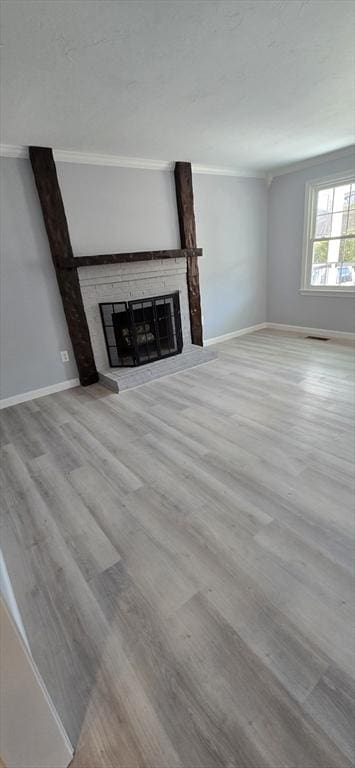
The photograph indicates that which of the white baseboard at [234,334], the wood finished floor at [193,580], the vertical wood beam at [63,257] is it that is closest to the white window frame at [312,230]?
the white baseboard at [234,334]

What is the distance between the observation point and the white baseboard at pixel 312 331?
14.7 feet

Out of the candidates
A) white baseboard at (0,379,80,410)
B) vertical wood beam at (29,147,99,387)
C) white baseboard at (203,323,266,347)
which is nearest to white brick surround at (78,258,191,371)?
vertical wood beam at (29,147,99,387)

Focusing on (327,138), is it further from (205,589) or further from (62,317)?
(205,589)

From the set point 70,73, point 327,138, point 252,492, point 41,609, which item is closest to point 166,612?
point 41,609

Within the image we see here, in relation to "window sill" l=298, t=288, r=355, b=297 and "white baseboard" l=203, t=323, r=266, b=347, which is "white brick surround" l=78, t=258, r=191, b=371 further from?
"window sill" l=298, t=288, r=355, b=297

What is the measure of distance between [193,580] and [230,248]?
4457mm

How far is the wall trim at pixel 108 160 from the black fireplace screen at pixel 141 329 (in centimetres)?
139

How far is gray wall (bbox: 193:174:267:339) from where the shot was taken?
14.2 feet

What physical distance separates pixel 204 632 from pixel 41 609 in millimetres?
656

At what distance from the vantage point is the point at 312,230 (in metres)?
4.54

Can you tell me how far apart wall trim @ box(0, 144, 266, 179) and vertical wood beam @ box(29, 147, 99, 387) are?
112 mm

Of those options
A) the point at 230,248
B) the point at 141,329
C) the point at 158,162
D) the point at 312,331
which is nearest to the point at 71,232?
the point at 141,329

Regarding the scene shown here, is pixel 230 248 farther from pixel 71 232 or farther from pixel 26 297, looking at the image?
pixel 26 297

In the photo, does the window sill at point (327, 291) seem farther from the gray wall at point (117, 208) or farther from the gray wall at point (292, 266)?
the gray wall at point (117, 208)
